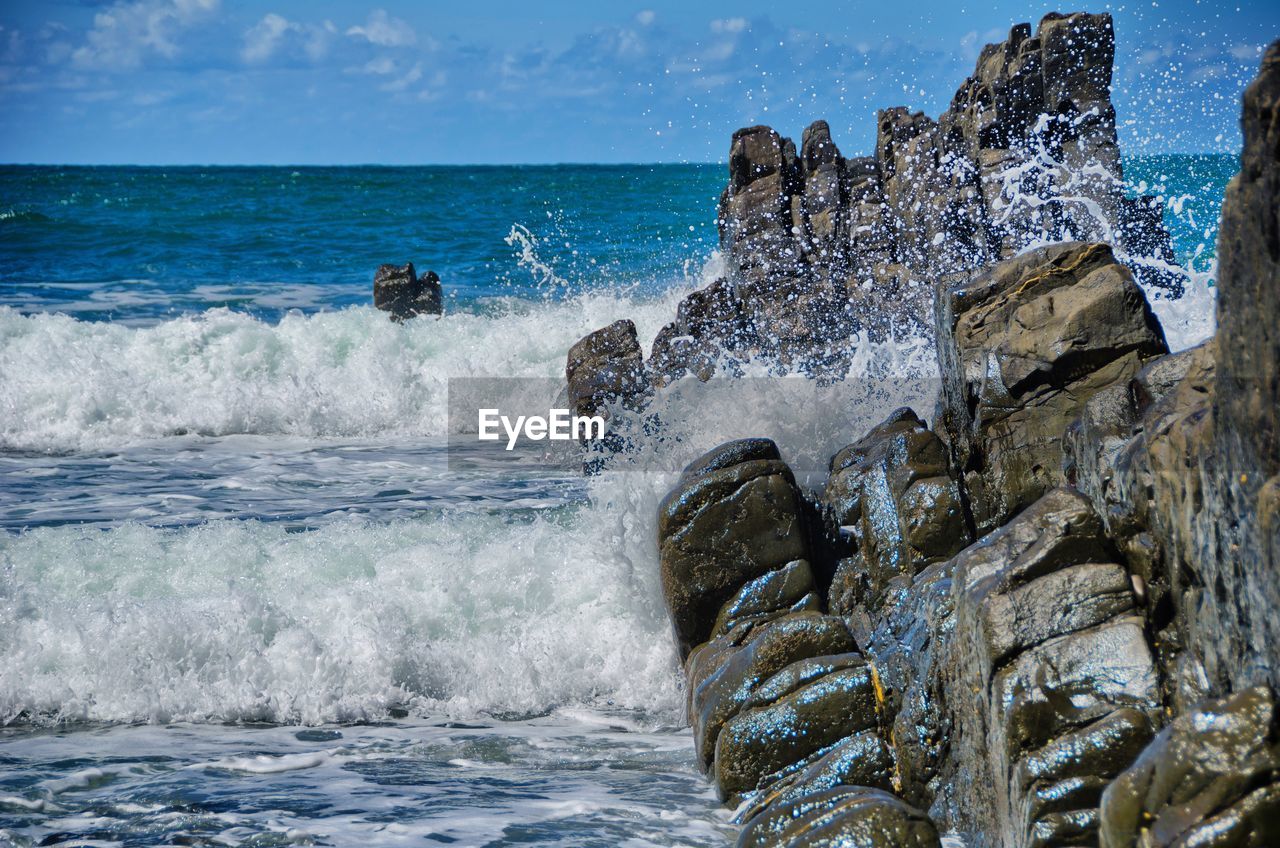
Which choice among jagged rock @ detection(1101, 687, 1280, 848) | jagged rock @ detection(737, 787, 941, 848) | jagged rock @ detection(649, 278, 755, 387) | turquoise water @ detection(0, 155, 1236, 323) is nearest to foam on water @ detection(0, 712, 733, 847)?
jagged rock @ detection(737, 787, 941, 848)

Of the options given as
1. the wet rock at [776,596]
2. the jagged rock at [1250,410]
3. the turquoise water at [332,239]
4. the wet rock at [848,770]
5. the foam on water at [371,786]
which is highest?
the turquoise water at [332,239]

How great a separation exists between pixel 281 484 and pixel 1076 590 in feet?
27.9

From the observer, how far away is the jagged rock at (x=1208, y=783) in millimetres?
2686

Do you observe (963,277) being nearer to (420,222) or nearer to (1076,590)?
(1076,590)

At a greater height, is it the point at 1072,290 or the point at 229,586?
the point at 1072,290

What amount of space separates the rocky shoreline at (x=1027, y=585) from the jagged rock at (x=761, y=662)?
13 millimetres

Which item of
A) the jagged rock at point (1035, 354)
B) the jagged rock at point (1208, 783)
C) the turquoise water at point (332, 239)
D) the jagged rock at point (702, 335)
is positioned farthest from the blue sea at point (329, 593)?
the turquoise water at point (332, 239)

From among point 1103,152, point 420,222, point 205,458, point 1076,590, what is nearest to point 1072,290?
point 1076,590

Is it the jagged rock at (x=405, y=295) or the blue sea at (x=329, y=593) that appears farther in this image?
the jagged rock at (x=405, y=295)

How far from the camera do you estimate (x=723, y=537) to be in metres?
6.07

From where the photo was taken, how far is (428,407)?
1439cm

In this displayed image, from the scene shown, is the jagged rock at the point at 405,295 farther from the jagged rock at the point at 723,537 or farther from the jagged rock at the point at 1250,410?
the jagged rock at the point at 1250,410

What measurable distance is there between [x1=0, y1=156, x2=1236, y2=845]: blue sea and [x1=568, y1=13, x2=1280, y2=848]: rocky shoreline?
740mm

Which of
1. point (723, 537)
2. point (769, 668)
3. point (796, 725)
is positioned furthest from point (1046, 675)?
point (723, 537)
